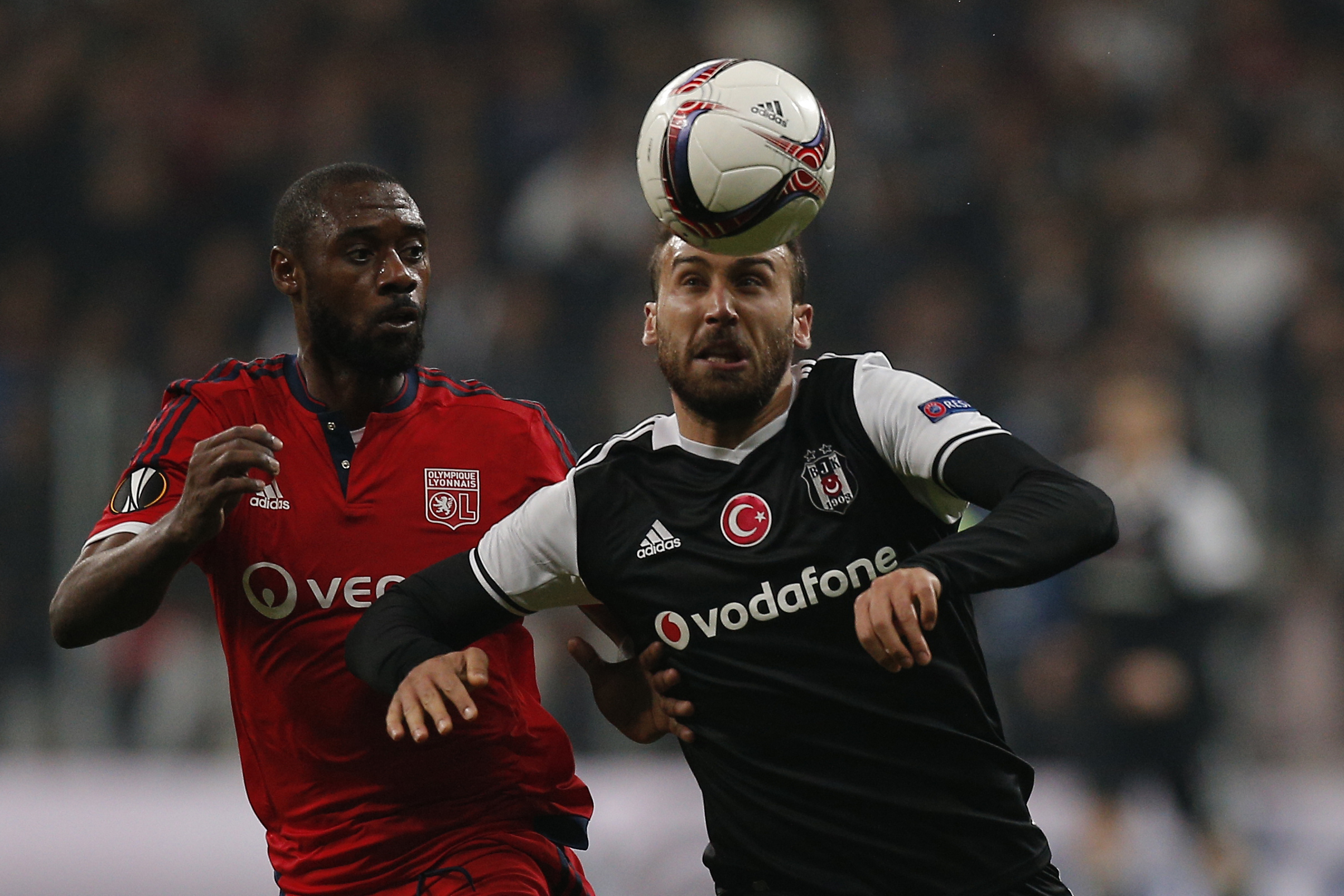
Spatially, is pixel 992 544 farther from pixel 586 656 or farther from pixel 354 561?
pixel 354 561

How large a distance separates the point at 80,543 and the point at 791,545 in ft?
15.4

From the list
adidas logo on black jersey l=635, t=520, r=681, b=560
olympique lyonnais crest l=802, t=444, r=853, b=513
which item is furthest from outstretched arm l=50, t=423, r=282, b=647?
olympique lyonnais crest l=802, t=444, r=853, b=513

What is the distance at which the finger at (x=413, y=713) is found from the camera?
306cm

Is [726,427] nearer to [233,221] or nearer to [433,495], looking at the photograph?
[433,495]

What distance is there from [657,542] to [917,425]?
62 cm

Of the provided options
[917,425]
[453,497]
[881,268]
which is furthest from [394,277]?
[881,268]

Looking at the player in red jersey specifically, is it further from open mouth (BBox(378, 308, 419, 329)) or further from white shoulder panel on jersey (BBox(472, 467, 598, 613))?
white shoulder panel on jersey (BBox(472, 467, 598, 613))

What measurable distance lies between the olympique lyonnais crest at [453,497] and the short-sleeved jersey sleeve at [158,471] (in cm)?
52

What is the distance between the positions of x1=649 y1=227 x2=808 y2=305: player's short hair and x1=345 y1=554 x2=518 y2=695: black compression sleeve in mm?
769

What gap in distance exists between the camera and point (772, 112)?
11.4 feet

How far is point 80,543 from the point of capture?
711 centimetres

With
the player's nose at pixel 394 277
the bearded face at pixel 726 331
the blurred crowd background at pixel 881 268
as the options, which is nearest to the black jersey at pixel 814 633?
the bearded face at pixel 726 331

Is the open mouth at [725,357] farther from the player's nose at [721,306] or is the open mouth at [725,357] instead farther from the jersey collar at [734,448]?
the jersey collar at [734,448]

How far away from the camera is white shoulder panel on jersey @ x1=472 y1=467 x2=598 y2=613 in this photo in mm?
3541
